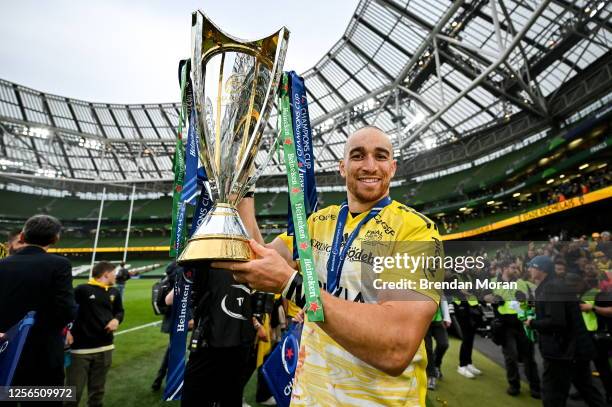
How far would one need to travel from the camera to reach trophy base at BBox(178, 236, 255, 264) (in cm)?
97

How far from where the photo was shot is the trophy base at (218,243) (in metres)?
0.98

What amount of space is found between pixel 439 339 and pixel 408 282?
5459 mm

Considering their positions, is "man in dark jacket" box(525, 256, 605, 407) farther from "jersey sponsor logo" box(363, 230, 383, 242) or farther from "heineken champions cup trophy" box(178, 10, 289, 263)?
"heineken champions cup trophy" box(178, 10, 289, 263)

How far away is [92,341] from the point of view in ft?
13.1

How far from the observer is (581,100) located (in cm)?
2080

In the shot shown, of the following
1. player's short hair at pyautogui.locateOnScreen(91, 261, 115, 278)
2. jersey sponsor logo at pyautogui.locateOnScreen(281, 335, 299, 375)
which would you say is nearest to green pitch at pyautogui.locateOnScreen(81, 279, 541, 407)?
player's short hair at pyautogui.locateOnScreen(91, 261, 115, 278)

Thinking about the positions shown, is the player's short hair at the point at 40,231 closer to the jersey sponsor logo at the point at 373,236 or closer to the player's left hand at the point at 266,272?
the player's left hand at the point at 266,272

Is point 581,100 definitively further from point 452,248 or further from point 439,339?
point 452,248

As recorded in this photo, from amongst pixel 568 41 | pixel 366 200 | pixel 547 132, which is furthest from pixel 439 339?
pixel 547 132

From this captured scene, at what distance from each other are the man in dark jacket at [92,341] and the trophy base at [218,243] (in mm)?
4025

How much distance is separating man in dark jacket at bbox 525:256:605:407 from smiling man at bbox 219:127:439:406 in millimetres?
3112

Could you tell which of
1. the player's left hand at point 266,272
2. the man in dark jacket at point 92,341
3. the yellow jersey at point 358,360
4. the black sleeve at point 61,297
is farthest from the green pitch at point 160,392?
the player's left hand at point 266,272

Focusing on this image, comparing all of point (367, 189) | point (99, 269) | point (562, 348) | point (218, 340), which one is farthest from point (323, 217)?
point (99, 269)

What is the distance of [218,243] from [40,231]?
9.99 feet
